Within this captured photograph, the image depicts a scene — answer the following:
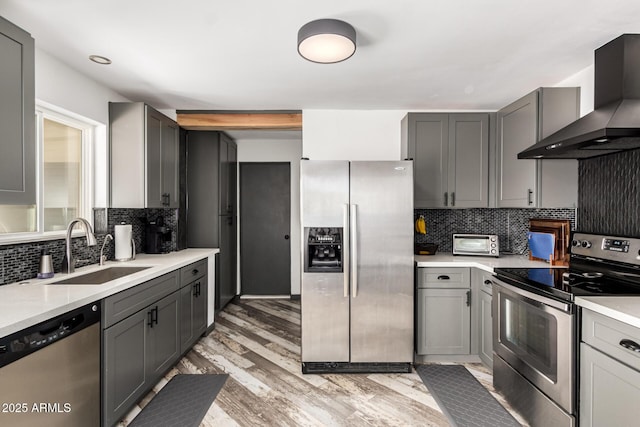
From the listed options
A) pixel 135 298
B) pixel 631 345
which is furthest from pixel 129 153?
pixel 631 345

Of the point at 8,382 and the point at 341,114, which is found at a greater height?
the point at 341,114

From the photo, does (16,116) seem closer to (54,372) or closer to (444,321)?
(54,372)

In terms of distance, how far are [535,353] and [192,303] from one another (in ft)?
8.75

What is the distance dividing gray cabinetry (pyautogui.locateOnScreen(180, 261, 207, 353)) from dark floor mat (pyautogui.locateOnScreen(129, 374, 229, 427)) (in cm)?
38

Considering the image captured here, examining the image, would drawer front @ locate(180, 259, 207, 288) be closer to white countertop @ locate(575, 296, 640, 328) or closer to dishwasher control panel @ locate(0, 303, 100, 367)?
dishwasher control panel @ locate(0, 303, 100, 367)

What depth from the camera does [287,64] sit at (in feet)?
7.58

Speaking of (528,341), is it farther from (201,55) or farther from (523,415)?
(201,55)

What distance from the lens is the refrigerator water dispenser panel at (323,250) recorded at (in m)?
2.67

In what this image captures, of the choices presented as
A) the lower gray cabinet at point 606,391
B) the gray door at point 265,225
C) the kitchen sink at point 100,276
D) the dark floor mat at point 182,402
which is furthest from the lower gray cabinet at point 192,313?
the lower gray cabinet at point 606,391

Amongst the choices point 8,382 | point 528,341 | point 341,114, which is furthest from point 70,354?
point 341,114

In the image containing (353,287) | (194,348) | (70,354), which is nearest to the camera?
(70,354)

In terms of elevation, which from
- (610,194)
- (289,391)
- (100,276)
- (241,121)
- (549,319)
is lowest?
(289,391)

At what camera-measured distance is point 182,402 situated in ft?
7.34

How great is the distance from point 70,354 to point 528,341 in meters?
2.56
